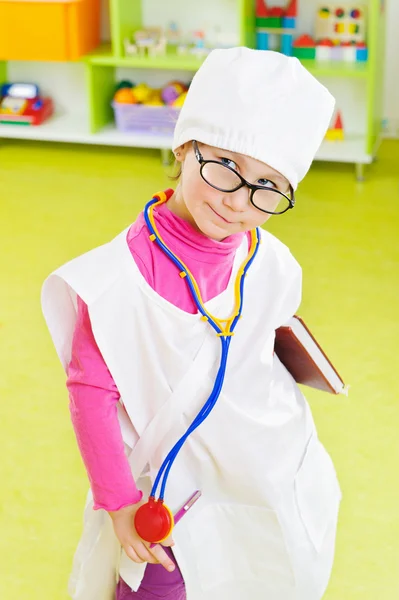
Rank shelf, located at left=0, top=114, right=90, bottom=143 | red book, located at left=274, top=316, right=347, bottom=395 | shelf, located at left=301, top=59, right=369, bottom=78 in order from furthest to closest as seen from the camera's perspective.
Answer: shelf, located at left=0, top=114, right=90, bottom=143 < shelf, located at left=301, top=59, right=369, bottom=78 < red book, located at left=274, top=316, right=347, bottom=395

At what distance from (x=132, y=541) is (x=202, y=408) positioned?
0.19 metres

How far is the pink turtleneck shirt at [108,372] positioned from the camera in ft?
3.56

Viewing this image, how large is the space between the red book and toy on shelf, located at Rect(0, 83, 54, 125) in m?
2.59

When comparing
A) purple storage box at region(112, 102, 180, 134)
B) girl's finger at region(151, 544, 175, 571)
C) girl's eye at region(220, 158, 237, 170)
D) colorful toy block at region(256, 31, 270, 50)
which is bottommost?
girl's finger at region(151, 544, 175, 571)

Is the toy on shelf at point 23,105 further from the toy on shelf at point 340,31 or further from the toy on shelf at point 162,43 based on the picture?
the toy on shelf at point 340,31

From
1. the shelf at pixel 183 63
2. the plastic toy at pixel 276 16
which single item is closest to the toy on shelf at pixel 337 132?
the shelf at pixel 183 63

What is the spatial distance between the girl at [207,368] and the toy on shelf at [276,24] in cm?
236

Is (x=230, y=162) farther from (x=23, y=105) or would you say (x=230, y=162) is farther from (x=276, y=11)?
(x=23, y=105)

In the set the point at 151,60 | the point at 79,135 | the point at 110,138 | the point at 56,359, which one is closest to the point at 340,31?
the point at 151,60

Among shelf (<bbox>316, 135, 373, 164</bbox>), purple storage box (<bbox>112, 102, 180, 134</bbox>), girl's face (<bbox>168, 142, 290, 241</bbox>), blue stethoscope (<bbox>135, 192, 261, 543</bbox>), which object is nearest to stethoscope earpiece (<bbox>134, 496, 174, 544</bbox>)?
blue stethoscope (<bbox>135, 192, 261, 543</bbox>)

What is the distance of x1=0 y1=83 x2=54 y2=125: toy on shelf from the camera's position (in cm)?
372

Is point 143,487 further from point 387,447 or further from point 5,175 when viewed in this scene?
point 5,175

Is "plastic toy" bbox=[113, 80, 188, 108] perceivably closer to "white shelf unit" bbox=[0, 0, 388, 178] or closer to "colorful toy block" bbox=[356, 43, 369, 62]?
"white shelf unit" bbox=[0, 0, 388, 178]

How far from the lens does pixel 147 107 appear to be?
3510mm
